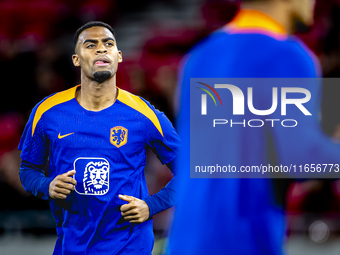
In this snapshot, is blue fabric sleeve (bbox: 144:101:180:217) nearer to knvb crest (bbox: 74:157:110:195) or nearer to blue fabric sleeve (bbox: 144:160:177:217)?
blue fabric sleeve (bbox: 144:160:177:217)

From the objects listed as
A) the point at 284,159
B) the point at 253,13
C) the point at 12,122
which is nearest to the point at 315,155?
the point at 284,159

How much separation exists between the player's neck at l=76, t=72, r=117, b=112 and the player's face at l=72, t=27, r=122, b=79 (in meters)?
0.03

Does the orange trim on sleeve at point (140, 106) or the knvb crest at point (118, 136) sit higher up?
the orange trim on sleeve at point (140, 106)

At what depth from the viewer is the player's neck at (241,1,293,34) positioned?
3.33ft

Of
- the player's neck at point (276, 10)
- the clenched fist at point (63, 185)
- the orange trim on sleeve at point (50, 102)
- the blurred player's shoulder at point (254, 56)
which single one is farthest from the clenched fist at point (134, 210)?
the player's neck at point (276, 10)

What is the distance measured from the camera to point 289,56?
933mm

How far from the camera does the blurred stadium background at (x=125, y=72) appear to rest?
11.9ft

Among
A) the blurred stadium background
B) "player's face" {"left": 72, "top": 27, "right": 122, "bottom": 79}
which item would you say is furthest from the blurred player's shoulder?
the blurred stadium background

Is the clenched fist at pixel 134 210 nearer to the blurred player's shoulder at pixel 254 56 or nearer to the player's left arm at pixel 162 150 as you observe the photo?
the player's left arm at pixel 162 150

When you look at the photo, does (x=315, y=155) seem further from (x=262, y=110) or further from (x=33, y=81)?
(x=33, y=81)

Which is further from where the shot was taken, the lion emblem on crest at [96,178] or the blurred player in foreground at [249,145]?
the lion emblem on crest at [96,178]

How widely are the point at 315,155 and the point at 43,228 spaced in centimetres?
321

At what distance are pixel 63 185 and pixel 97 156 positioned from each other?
16 cm

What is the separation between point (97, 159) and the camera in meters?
1.65
